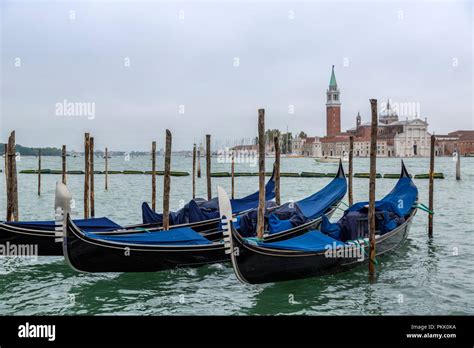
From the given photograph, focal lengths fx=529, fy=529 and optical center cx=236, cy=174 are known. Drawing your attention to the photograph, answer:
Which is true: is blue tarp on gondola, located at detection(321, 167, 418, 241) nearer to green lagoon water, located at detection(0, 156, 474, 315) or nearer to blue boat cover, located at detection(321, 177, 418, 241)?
blue boat cover, located at detection(321, 177, 418, 241)

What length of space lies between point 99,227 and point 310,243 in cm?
327

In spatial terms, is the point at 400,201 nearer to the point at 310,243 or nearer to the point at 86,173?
the point at 310,243

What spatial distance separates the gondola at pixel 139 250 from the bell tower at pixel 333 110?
88.0m

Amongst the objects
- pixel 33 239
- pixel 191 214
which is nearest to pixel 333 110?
pixel 191 214

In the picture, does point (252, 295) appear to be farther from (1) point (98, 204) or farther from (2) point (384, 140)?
(2) point (384, 140)

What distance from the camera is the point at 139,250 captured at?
6.68 meters

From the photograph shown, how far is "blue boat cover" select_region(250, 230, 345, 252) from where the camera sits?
629 cm

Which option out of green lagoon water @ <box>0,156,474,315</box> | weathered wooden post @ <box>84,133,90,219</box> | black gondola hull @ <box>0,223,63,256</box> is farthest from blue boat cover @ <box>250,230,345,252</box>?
weathered wooden post @ <box>84,133,90,219</box>

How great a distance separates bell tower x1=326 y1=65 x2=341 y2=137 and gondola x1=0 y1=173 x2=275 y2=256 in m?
86.6

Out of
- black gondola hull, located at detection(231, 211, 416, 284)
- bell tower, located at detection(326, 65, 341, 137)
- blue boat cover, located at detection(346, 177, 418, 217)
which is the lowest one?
black gondola hull, located at detection(231, 211, 416, 284)

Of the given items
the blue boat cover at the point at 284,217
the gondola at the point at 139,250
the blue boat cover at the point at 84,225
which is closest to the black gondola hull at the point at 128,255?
the gondola at the point at 139,250

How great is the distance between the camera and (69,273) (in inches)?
281
